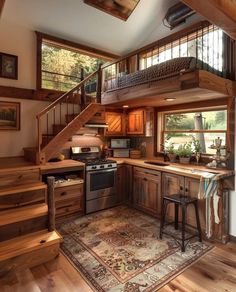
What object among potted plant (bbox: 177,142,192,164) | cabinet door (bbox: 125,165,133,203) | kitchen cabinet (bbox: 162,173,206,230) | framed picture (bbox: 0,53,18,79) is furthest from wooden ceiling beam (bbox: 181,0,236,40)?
framed picture (bbox: 0,53,18,79)

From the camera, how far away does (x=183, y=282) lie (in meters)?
2.21

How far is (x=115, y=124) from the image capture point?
486 cm

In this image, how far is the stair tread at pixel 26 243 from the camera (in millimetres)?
2322

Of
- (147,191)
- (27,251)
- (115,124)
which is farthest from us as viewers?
(115,124)

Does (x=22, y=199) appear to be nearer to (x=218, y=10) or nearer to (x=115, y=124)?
(x=115, y=124)

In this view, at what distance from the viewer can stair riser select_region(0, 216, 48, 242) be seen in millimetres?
2571

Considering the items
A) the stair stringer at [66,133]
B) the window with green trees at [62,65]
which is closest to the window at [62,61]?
the window with green trees at [62,65]

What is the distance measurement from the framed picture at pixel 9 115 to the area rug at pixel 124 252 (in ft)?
6.59

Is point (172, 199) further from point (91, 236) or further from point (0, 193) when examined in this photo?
point (0, 193)

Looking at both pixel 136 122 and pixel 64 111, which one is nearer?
pixel 64 111

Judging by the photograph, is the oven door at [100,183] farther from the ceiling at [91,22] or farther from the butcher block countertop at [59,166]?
the ceiling at [91,22]

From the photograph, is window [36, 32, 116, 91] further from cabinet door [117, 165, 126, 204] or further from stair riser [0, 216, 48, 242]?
stair riser [0, 216, 48, 242]

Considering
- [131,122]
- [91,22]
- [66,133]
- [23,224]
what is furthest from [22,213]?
[91,22]

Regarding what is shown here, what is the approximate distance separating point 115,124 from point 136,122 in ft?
1.59
